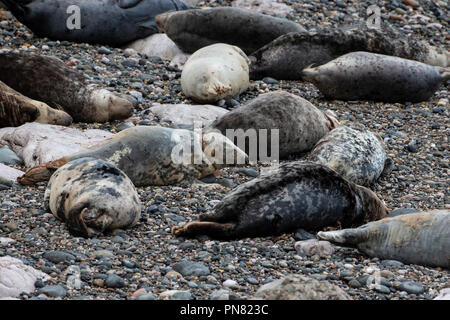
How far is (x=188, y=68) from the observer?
286 inches

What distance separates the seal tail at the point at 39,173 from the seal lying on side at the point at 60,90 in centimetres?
155

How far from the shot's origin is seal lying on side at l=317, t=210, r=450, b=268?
4.16m

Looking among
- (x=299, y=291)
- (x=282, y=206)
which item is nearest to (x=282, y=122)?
(x=282, y=206)

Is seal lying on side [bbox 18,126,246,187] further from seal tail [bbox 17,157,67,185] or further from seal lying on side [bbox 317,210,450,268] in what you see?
seal lying on side [bbox 317,210,450,268]

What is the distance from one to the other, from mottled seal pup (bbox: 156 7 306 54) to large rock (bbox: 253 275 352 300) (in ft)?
17.9

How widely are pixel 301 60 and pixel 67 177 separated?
4281mm

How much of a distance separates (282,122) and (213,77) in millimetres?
1143

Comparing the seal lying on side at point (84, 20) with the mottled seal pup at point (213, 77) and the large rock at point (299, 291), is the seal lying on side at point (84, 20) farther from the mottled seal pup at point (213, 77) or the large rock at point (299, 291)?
the large rock at point (299, 291)

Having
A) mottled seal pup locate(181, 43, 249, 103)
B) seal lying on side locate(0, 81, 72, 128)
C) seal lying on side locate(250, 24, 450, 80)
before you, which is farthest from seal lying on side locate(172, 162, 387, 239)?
seal lying on side locate(250, 24, 450, 80)

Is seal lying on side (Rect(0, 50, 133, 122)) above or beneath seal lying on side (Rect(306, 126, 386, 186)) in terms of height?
above

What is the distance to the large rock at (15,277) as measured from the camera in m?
3.31

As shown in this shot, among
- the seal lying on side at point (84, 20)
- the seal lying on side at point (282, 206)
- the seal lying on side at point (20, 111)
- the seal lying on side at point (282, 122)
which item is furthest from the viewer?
the seal lying on side at point (84, 20)

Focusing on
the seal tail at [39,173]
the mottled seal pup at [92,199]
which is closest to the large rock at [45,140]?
the seal tail at [39,173]

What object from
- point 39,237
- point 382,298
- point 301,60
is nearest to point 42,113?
point 39,237
